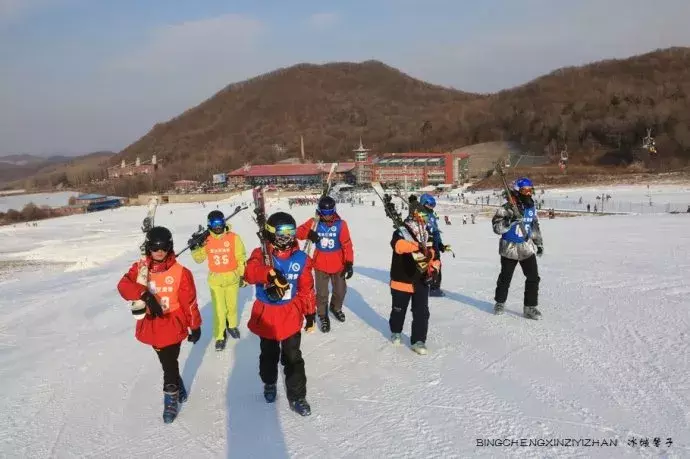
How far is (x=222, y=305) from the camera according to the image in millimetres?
5688

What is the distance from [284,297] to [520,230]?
141 inches

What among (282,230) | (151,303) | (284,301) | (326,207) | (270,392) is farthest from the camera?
(326,207)

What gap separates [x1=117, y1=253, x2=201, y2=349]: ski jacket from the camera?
12.5 feet

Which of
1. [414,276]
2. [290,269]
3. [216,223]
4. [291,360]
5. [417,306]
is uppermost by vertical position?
[216,223]

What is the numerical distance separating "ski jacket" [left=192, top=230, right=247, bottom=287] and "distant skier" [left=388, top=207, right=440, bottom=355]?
6.67 feet

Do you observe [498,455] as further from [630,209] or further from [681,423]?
[630,209]

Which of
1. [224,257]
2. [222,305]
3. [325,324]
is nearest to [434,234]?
[325,324]

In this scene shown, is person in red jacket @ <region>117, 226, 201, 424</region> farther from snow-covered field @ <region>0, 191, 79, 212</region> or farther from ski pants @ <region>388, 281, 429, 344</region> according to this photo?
snow-covered field @ <region>0, 191, 79, 212</region>

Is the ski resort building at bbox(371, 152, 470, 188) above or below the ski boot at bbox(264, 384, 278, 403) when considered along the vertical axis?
above

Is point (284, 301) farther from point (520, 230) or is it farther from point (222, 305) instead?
point (520, 230)

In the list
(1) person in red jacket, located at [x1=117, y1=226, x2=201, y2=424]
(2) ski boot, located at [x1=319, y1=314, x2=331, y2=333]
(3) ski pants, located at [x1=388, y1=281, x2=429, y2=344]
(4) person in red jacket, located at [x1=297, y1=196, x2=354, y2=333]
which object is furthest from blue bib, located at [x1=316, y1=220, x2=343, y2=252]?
(1) person in red jacket, located at [x1=117, y1=226, x2=201, y2=424]

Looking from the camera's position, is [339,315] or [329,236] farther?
[339,315]

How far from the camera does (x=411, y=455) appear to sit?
10.8ft

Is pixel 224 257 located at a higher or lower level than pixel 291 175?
lower
